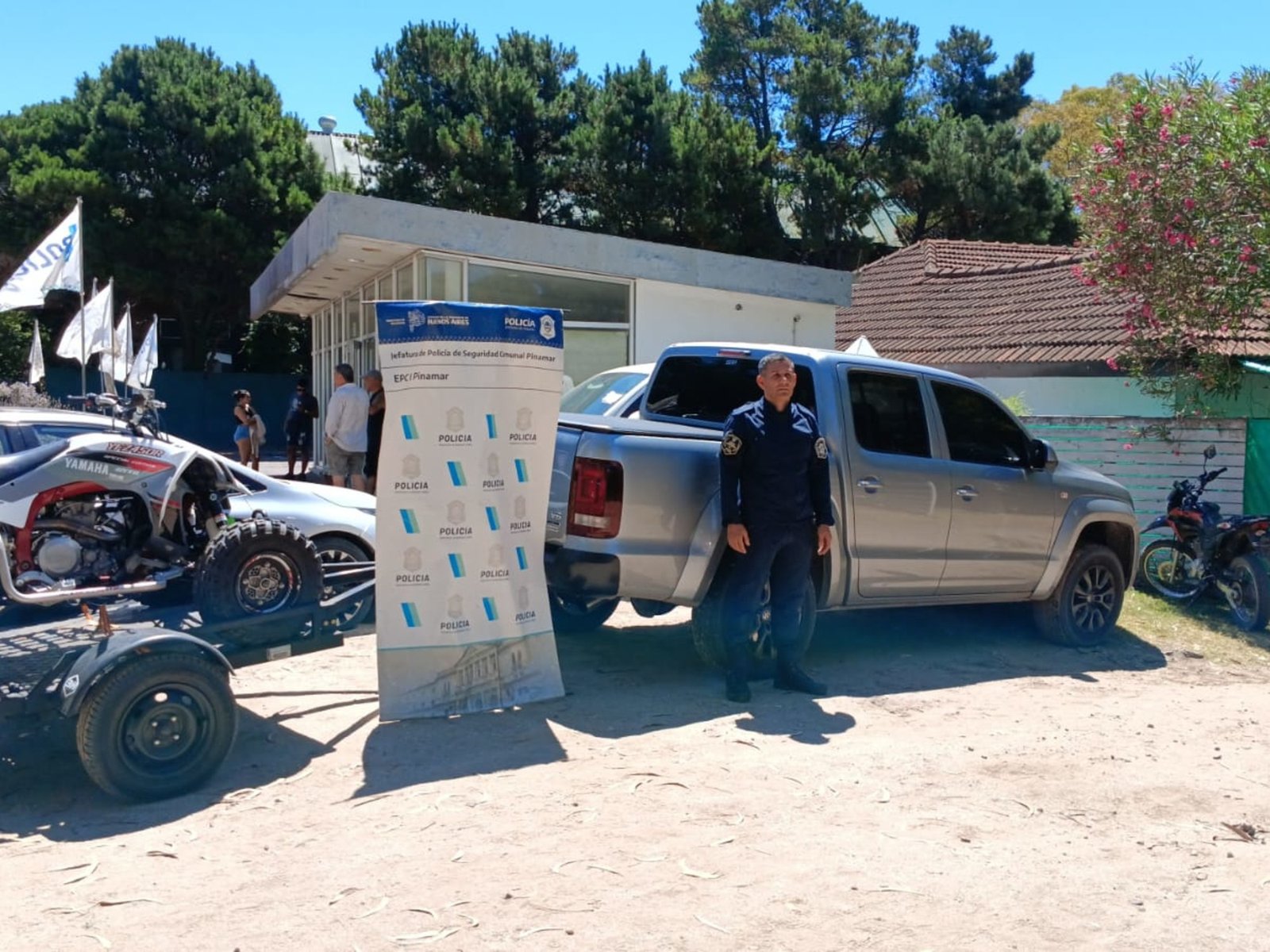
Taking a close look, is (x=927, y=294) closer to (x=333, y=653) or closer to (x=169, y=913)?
(x=333, y=653)

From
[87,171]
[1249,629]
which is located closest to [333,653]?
[1249,629]

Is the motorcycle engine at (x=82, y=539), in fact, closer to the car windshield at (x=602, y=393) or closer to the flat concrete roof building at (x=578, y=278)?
the car windshield at (x=602, y=393)

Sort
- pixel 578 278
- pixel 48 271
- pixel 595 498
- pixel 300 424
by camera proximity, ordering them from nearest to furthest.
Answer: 1. pixel 595 498
2. pixel 48 271
3. pixel 578 278
4. pixel 300 424

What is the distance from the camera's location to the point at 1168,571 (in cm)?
1044

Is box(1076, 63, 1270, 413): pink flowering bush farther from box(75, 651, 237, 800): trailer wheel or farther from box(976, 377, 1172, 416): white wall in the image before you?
box(75, 651, 237, 800): trailer wheel

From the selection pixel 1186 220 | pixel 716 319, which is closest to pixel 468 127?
pixel 716 319

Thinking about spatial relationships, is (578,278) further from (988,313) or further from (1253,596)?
(988,313)

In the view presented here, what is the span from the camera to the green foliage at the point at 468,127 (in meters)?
29.2

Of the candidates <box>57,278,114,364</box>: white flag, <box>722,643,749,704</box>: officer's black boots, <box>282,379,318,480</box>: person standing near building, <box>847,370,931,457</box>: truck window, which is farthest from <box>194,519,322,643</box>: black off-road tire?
<box>282,379,318,480</box>: person standing near building

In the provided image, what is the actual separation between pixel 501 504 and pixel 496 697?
3.32 ft

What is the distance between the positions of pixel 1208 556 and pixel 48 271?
10312 millimetres

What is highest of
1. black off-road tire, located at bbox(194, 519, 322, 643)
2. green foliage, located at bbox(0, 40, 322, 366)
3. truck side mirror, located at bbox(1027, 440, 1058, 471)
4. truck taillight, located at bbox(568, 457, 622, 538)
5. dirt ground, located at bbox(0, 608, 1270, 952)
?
green foliage, located at bbox(0, 40, 322, 366)

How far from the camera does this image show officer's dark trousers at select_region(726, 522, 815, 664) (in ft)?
20.9

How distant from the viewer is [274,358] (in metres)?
35.5
